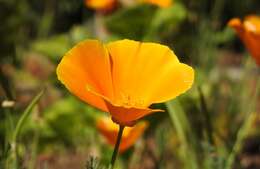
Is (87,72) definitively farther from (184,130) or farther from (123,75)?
(184,130)

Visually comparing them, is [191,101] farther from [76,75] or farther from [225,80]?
[76,75]

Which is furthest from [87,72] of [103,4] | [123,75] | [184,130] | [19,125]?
[103,4]

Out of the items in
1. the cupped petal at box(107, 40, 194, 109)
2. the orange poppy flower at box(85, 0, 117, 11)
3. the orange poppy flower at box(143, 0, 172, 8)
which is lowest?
the orange poppy flower at box(85, 0, 117, 11)

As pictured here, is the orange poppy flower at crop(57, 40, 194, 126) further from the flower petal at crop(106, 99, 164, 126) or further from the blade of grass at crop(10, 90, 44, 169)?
the blade of grass at crop(10, 90, 44, 169)

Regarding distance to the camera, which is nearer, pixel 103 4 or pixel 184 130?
pixel 184 130

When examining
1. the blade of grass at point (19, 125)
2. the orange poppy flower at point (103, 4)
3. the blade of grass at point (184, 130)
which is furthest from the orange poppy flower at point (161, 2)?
the blade of grass at point (19, 125)

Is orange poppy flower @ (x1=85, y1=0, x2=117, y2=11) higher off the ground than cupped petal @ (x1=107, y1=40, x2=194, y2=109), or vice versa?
cupped petal @ (x1=107, y1=40, x2=194, y2=109)

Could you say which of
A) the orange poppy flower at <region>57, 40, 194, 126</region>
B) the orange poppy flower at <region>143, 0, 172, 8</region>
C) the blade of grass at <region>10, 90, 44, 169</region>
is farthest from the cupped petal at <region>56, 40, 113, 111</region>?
the orange poppy flower at <region>143, 0, 172, 8</region>

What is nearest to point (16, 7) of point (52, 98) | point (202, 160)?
point (52, 98)
